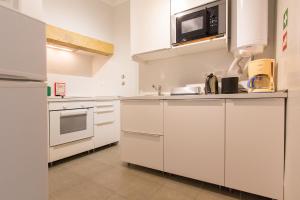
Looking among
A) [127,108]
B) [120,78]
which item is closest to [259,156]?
[127,108]

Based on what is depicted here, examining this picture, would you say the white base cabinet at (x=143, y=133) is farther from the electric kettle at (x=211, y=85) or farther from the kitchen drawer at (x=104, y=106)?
the kitchen drawer at (x=104, y=106)

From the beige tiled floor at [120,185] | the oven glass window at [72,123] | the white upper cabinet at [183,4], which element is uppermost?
the white upper cabinet at [183,4]

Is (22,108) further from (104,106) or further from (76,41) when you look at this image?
Result: (76,41)

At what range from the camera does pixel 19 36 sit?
70 centimetres

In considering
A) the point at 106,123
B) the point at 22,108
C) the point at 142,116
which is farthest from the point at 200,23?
the point at 106,123

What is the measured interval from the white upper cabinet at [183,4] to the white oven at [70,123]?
5.69 feet

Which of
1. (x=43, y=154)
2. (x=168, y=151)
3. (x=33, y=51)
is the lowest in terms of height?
(x=168, y=151)

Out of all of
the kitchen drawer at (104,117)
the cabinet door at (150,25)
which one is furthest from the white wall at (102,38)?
the cabinet door at (150,25)

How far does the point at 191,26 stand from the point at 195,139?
3.94 ft

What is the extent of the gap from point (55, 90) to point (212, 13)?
2394 millimetres

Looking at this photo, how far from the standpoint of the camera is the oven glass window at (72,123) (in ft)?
6.84

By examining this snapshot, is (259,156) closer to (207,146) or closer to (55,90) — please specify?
(207,146)

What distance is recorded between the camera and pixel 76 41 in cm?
258

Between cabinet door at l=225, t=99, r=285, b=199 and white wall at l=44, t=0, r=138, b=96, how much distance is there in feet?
6.04
